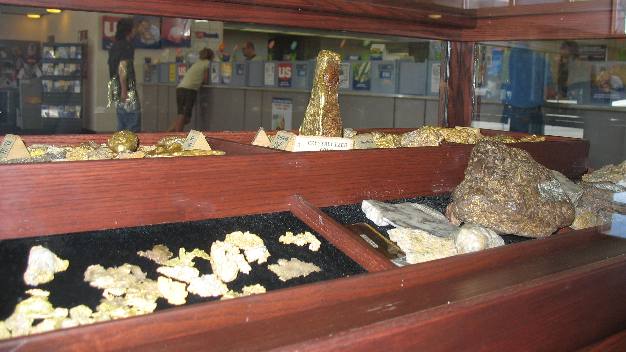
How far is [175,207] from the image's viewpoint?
1.28 metres

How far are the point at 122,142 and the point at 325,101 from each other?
22.9 inches

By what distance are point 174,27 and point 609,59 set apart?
188 cm

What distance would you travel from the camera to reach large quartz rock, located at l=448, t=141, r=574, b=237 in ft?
5.06

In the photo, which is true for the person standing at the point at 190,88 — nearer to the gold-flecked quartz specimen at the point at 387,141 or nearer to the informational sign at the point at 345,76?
the gold-flecked quartz specimen at the point at 387,141

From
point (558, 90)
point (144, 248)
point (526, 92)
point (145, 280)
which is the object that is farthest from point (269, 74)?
point (145, 280)

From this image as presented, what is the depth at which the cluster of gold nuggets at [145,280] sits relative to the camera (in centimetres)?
90

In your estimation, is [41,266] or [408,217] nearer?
[41,266]

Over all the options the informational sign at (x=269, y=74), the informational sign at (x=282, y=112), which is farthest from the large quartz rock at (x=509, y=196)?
the informational sign at (x=269, y=74)

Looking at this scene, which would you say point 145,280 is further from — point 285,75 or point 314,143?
point 285,75

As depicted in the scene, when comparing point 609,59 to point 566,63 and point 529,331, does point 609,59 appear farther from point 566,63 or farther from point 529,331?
point 529,331

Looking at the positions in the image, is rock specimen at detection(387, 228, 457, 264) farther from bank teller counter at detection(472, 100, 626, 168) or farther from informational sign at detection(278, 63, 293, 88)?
informational sign at detection(278, 63, 293, 88)

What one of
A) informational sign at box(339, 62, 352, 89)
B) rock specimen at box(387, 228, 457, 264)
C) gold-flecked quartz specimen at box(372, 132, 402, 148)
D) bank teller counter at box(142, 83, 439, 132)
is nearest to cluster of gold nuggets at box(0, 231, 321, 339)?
rock specimen at box(387, 228, 457, 264)

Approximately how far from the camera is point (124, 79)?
210cm

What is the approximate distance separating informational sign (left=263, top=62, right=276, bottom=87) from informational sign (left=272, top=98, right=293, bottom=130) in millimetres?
494
